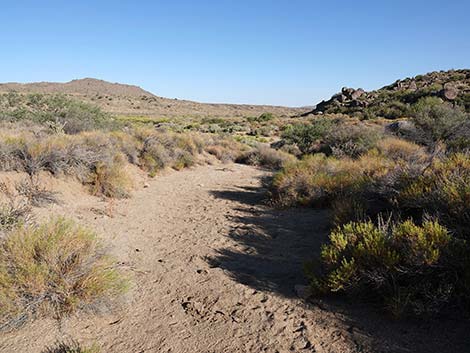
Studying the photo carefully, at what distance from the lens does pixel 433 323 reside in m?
3.50

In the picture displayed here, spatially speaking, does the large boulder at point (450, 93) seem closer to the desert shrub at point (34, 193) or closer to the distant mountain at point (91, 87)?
the desert shrub at point (34, 193)

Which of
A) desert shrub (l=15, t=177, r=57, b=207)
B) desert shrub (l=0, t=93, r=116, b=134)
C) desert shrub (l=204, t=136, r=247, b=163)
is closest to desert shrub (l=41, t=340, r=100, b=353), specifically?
desert shrub (l=15, t=177, r=57, b=207)

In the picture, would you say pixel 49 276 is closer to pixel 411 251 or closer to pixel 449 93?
pixel 411 251

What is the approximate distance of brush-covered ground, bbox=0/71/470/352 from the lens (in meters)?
3.58

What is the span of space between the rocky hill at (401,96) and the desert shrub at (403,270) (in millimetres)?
23766

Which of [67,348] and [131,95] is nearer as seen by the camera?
[67,348]

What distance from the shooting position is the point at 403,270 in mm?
3895

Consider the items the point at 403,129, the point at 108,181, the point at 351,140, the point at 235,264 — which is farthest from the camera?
the point at 403,129

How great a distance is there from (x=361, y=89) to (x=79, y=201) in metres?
52.5

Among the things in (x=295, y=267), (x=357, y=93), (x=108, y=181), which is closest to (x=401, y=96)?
(x=357, y=93)

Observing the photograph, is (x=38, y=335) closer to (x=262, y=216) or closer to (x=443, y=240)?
(x=443, y=240)

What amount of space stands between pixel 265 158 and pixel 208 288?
41.6 feet

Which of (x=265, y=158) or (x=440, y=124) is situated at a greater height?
(x=440, y=124)

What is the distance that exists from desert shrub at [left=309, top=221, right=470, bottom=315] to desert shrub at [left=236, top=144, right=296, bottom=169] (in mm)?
11944
